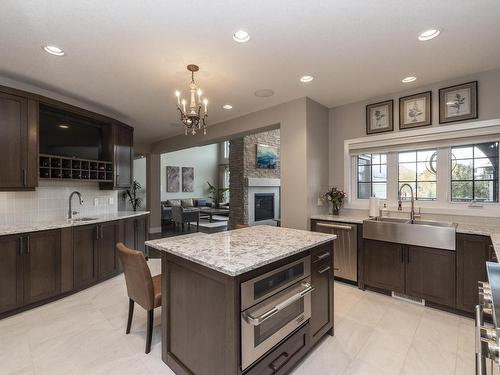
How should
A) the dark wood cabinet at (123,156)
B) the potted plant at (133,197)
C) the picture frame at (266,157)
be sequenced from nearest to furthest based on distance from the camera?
1. the dark wood cabinet at (123,156)
2. the picture frame at (266,157)
3. the potted plant at (133,197)

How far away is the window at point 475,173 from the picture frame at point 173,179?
9995 mm

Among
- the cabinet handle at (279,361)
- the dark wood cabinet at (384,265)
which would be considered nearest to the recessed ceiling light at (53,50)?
the cabinet handle at (279,361)

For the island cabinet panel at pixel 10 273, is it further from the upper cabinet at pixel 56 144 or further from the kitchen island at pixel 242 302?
the kitchen island at pixel 242 302

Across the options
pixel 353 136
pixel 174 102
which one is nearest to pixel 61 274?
pixel 174 102

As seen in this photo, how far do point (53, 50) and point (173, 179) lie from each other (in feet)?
29.6

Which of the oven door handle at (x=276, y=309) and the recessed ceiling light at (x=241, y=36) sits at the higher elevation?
the recessed ceiling light at (x=241, y=36)

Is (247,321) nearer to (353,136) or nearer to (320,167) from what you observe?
(320,167)

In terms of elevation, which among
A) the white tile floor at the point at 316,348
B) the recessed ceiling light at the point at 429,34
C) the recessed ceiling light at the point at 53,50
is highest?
the recessed ceiling light at the point at 429,34

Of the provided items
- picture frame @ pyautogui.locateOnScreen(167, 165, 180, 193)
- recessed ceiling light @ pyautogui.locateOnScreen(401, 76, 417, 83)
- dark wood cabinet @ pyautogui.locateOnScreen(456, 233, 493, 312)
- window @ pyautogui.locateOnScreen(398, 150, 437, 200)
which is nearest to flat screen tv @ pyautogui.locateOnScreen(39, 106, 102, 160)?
A: recessed ceiling light @ pyautogui.locateOnScreen(401, 76, 417, 83)

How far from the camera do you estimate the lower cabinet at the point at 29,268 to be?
251 centimetres

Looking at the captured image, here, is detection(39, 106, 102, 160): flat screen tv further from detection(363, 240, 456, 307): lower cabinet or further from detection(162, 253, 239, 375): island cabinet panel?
detection(363, 240, 456, 307): lower cabinet

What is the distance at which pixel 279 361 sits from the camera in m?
1.63

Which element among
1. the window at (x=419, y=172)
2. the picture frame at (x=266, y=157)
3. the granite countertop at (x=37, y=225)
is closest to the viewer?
the granite countertop at (x=37, y=225)

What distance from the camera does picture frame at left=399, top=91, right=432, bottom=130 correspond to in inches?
123
